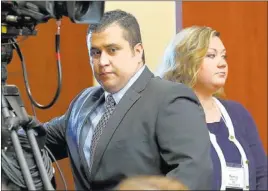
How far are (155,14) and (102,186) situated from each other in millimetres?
1576

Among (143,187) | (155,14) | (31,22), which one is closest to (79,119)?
(31,22)

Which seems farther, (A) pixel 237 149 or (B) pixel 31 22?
(A) pixel 237 149

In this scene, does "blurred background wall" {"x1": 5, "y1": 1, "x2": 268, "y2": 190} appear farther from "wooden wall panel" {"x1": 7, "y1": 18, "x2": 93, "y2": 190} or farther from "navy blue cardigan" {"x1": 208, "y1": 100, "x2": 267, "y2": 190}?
"navy blue cardigan" {"x1": 208, "y1": 100, "x2": 267, "y2": 190}

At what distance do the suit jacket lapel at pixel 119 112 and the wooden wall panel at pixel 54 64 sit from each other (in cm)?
140

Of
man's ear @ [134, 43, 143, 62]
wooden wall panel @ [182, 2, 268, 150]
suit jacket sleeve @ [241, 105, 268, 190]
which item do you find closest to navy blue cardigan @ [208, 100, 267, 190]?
suit jacket sleeve @ [241, 105, 268, 190]

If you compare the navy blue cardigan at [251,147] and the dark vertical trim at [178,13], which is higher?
the dark vertical trim at [178,13]

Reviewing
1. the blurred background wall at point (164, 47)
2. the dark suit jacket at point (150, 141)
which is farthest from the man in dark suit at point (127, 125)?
the blurred background wall at point (164, 47)

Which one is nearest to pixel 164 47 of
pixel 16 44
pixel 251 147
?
pixel 251 147

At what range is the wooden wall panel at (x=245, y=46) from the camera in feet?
11.2

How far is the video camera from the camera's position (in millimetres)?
1429

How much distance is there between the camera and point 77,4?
1530mm

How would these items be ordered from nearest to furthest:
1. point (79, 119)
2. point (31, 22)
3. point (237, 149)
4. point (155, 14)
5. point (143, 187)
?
point (143, 187) < point (31, 22) < point (79, 119) < point (237, 149) < point (155, 14)

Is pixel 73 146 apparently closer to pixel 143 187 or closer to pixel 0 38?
pixel 0 38

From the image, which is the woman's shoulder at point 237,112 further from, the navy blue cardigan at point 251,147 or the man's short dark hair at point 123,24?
the man's short dark hair at point 123,24
